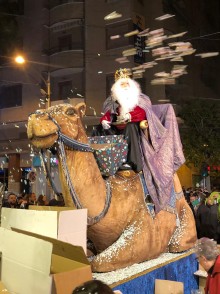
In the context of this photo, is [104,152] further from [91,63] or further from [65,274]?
[91,63]

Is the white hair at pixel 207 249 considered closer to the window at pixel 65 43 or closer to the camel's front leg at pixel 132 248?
the camel's front leg at pixel 132 248

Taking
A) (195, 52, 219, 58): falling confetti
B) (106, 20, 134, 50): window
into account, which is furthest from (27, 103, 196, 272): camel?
(195, 52, 219, 58): falling confetti

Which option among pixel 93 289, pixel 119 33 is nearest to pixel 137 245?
pixel 93 289

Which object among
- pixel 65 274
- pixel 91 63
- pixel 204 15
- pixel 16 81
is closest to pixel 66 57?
pixel 91 63

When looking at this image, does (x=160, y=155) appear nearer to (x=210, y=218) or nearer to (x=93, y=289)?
(x=93, y=289)

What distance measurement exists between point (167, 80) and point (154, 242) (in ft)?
54.7

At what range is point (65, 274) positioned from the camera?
193 centimetres

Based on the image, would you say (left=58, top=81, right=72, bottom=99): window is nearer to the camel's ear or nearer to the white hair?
the camel's ear

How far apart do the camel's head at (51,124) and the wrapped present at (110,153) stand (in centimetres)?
37

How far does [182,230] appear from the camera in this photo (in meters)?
4.07

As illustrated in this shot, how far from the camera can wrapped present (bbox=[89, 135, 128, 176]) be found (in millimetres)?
3482

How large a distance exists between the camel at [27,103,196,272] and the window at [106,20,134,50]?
13780 mm

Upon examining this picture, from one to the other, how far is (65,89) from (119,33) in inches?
144

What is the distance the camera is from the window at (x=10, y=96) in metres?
17.4
